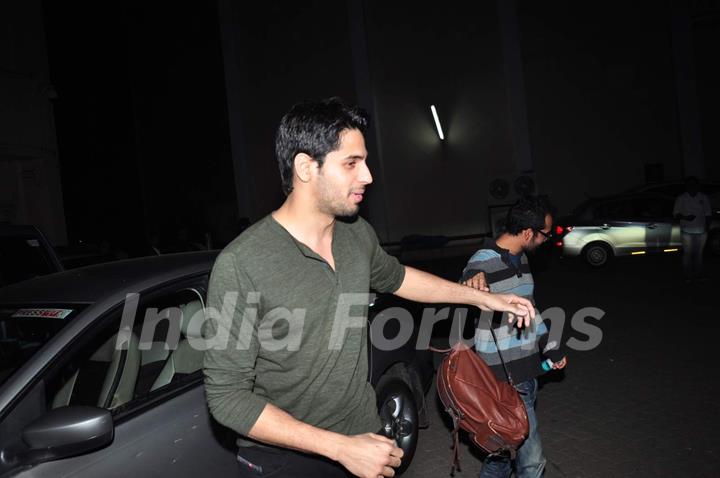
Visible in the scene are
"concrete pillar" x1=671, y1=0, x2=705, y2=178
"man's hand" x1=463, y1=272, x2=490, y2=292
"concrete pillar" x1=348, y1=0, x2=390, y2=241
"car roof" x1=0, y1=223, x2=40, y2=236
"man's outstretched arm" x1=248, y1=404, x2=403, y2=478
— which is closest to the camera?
"man's outstretched arm" x1=248, y1=404, x2=403, y2=478

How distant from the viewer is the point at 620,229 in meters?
12.1

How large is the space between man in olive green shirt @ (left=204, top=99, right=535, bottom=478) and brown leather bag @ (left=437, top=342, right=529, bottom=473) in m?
0.75

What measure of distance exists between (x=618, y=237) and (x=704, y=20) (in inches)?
379

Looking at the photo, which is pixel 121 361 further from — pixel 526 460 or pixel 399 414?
pixel 526 460

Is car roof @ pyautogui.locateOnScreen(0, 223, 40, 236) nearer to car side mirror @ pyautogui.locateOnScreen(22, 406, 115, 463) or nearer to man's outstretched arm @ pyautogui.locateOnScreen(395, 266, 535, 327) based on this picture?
car side mirror @ pyautogui.locateOnScreen(22, 406, 115, 463)

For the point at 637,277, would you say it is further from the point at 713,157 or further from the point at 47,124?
the point at 47,124

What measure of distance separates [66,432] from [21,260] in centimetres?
328

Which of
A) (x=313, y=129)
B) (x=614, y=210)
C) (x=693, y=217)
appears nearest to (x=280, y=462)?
(x=313, y=129)

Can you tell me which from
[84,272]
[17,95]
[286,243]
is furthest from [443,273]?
[286,243]

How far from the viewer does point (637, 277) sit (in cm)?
1099

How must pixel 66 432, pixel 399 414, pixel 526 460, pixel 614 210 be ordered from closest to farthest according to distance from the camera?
pixel 66 432
pixel 526 460
pixel 399 414
pixel 614 210

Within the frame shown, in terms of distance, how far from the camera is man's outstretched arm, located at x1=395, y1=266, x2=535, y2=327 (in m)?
2.29

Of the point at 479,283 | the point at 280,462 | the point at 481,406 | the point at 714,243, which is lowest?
the point at 714,243

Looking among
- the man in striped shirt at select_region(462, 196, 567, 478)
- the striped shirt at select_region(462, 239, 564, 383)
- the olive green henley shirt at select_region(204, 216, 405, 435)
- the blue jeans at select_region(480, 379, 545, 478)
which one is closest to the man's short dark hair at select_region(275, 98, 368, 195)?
the olive green henley shirt at select_region(204, 216, 405, 435)
